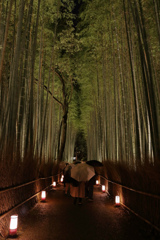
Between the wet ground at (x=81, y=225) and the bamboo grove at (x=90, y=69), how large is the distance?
32.1 inches

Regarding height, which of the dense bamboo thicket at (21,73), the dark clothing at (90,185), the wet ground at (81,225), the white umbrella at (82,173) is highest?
the dense bamboo thicket at (21,73)

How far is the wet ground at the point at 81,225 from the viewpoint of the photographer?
2.20m

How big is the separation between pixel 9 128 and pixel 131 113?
3129mm

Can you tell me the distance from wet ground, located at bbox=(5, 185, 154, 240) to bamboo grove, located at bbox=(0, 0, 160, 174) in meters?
0.81

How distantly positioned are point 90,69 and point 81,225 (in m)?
7.60

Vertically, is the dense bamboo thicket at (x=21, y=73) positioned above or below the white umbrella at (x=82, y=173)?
above

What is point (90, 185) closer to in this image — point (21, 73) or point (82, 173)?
point (82, 173)

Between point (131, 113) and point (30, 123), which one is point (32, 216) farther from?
point (131, 113)

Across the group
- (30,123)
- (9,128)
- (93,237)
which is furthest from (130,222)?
(30,123)

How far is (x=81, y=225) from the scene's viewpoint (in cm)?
261

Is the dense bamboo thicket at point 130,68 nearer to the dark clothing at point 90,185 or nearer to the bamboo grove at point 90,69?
the bamboo grove at point 90,69

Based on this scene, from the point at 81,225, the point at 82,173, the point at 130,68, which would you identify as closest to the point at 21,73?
the point at 82,173

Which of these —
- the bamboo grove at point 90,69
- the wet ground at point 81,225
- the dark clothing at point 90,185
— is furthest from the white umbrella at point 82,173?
the bamboo grove at point 90,69

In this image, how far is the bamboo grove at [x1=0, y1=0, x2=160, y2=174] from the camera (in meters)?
A: 3.23
